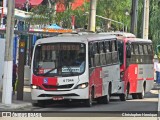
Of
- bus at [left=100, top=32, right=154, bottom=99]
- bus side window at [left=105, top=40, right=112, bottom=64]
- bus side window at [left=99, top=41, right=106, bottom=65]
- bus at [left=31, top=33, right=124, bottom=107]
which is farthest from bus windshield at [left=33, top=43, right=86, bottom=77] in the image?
bus at [left=100, top=32, right=154, bottom=99]

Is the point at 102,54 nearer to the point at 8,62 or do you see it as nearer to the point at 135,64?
the point at 8,62

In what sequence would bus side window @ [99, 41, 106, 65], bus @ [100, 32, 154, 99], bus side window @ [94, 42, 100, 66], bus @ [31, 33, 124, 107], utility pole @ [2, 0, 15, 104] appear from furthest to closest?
1. bus @ [100, 32, 154, 99]
2. bus side window @ [99, 41, 106, 65]
3. bus side window @ [94, 42, 100, 66]
4. bus @ [31, 33, 124, 107]
5. utility pole @ [2, 0, 15, 104]

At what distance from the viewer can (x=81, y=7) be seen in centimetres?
6769

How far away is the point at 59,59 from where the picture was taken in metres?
23.0

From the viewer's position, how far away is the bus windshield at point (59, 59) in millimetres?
22734

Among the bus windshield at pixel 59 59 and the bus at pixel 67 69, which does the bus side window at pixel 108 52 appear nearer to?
the bus at pixel 67 69

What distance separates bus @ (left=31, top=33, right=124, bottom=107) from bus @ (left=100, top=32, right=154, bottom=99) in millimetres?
4742

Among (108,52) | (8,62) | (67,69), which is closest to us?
(8,62)

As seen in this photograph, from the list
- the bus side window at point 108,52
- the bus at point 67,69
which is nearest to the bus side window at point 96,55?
the bus at point 67,69

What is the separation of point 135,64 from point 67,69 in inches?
340

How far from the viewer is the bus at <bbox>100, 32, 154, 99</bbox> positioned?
29188 mm

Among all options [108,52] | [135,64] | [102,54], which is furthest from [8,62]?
[135,64]

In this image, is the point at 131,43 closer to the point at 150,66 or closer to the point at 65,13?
the point at 150,66

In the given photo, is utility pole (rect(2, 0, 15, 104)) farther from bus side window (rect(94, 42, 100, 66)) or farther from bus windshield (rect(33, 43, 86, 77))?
bus side window (rect(94, 42, 100, 66))
